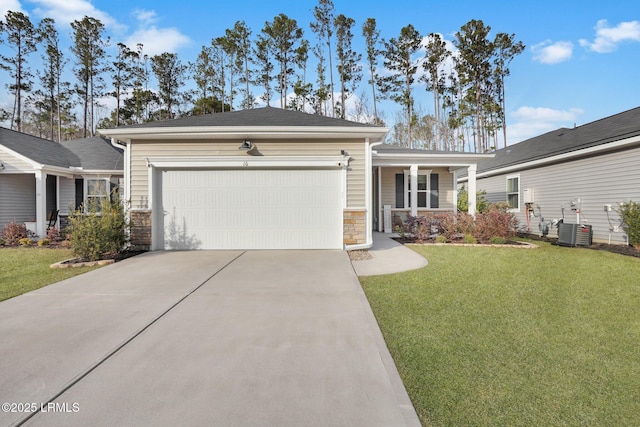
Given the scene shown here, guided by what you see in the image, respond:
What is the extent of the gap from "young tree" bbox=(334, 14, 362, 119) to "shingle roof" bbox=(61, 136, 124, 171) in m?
16.6

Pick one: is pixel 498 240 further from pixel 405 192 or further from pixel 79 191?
pixel 79 191

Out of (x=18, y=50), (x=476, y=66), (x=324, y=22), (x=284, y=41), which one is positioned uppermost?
(x=324, y=22)

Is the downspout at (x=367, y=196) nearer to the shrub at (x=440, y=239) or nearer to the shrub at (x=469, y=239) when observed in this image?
the shrub at (x=440, y=239)

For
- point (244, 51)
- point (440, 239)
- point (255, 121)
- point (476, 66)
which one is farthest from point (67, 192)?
point (476, 66)

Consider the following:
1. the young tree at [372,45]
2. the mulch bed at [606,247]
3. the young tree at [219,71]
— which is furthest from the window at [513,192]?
the young tree at [219,71]

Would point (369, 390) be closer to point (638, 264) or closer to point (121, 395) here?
point (121, 395)

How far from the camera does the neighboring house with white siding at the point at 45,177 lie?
9695 millimetres

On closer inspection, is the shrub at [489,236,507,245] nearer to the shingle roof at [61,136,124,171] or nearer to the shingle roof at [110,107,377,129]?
the shingle roof at [110,107,377,129]

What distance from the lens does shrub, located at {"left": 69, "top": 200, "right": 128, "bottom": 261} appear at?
6188 millimetres

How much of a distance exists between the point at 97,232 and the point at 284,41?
72.6 ft

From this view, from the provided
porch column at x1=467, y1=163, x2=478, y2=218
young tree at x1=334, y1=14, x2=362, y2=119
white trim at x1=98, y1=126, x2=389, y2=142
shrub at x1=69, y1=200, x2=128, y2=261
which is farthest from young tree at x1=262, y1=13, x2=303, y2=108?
shrub at x1=69, y1=200, x2=128, y2=261

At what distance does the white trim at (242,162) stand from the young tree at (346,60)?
17.9 meters

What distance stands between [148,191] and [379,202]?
786 cm

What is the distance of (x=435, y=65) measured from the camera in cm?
2308
